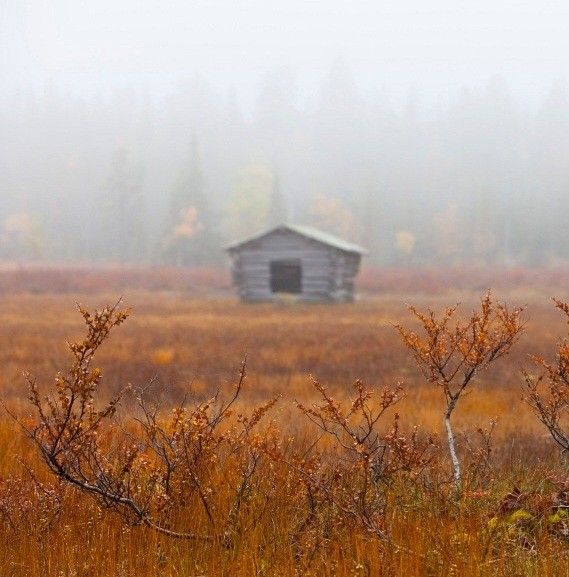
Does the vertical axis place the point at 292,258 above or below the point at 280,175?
below

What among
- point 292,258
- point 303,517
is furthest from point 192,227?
point 303,517

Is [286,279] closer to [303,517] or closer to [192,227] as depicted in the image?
[303,517]

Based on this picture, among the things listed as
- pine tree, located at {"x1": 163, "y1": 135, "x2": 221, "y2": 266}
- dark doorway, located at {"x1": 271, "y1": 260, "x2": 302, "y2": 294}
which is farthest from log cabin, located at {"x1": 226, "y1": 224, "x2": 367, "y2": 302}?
pine tree, located at {"x1": 163, "y1": 135, "x2": 221, "y2": 266}

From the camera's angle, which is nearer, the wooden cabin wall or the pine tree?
the wooden cabin wall

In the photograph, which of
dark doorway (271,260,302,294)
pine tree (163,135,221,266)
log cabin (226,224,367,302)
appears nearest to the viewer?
log cabin (226,224,367,302)

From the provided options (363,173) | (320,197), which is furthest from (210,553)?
(363,173)

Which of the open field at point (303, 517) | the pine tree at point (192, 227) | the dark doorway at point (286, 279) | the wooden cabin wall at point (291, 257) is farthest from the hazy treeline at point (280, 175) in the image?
the open field at point (303, 517)

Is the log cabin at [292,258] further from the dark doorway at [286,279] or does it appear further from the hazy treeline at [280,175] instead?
the hazy treeline at [280,175]

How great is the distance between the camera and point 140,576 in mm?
3432

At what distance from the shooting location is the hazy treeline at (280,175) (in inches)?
3189

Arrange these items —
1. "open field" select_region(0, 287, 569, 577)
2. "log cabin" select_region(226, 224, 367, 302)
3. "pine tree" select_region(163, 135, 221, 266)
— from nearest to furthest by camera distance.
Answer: "open field" select_region(0, 287, 569, 577) → "log cabin" select_region(226, 224, 367, 302) → "pine tree" select_region(163, 135, 221, 266)

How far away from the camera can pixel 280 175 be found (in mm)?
112062

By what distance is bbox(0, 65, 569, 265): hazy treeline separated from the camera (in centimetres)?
8100

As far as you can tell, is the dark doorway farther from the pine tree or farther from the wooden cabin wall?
the pine tree
